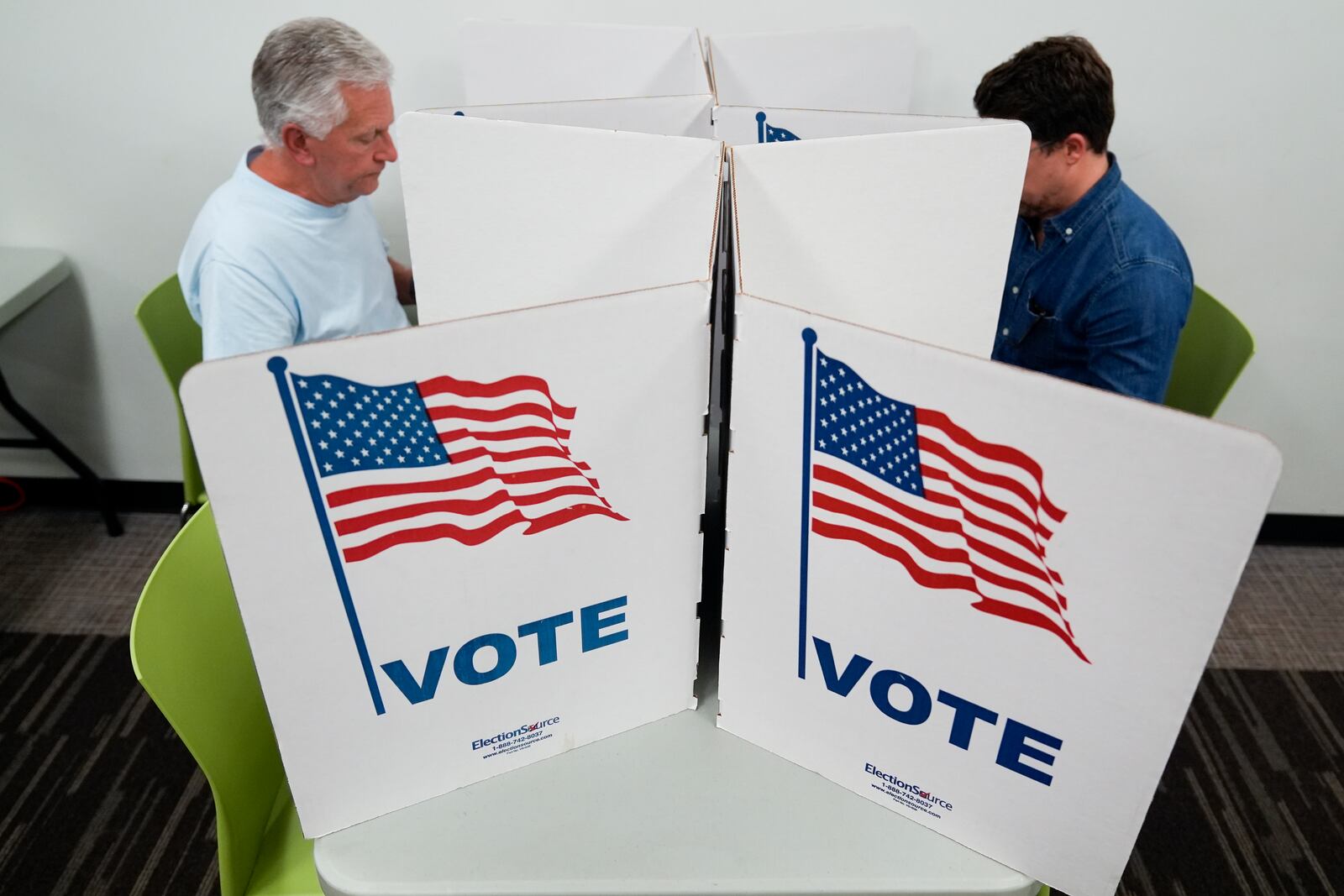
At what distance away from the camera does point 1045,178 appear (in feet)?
5.79

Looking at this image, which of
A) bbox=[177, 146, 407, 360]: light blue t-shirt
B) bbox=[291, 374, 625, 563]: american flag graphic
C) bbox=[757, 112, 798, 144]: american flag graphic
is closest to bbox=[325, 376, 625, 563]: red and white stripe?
bbox=[291, 374, 625, 563]: american flag graphic

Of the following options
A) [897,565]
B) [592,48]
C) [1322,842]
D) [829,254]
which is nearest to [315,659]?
[897,565]

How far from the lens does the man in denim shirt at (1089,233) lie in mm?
1687

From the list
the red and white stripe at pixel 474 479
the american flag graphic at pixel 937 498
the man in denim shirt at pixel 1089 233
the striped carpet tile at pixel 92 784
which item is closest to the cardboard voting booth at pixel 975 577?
the american flag graphic at pixel 937 498

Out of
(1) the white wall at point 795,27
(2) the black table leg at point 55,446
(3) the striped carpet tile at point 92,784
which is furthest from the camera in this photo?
(2) the black table leg at point 55,446

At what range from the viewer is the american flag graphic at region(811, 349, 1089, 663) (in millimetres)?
772

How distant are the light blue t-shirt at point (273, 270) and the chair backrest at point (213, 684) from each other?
556 mm

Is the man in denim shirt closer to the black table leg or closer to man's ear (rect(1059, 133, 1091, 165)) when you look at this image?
man's ear (rect(1059, 133, 1091, 165))

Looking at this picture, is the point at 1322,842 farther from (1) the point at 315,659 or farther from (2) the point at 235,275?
(2) the point at 235,275

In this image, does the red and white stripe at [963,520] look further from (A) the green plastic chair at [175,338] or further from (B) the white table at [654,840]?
(A) the green plastic chair at [175,338]

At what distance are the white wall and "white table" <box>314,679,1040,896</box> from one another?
172 centimetres

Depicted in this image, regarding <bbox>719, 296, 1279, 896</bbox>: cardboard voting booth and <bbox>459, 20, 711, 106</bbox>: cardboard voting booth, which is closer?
<bbox>719, 296, 1279, 896</bbox>: cardboard voting booth

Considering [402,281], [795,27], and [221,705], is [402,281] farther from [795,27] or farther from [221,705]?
[221,705]

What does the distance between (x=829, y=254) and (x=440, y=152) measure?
0.46 m
